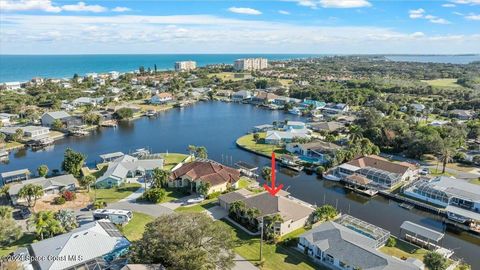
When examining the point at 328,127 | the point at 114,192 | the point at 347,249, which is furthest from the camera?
the point at 328,127

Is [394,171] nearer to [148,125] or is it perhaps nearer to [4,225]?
[4,225]

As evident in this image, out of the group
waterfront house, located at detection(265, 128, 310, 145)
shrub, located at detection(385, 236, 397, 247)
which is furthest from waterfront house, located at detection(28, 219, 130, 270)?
waterfront house, located at detection(265, 128, 310, 145)

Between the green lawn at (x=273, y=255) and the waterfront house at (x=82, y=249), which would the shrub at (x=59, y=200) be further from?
the green lawn at (x=273, y=255)

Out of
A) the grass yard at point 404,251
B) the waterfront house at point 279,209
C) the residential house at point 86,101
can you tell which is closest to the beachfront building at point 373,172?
the waterfront house at point 279,209

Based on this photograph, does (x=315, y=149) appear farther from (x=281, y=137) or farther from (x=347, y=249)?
(x=347, y=249)

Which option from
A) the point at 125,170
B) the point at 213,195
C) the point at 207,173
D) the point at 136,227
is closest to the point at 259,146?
the point at 207,173

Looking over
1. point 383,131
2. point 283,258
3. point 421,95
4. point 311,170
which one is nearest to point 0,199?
point 283,258
